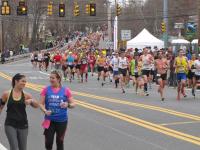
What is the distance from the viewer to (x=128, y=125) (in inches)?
578

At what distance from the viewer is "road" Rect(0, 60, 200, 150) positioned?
11898 mm

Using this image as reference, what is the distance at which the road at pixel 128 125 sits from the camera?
39.0 ft

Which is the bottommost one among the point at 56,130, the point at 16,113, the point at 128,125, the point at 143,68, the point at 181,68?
the point at 128,125

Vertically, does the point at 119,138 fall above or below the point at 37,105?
below

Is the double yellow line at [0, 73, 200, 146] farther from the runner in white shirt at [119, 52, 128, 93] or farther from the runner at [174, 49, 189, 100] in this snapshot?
the runner in white shirt at [119, 52, 128, 93]

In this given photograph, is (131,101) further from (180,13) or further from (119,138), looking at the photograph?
(180,13)

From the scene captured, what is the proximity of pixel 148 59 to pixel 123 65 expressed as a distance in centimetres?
319

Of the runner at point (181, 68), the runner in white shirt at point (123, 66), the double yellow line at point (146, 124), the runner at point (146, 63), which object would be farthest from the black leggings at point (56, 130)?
the runner in white shirt at point (123, 66)

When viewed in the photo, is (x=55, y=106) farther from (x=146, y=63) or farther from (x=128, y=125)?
(x=146, y=63)

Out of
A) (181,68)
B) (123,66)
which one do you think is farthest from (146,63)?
(123,66)

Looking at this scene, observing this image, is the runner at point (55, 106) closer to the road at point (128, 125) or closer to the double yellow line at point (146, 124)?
the road at point (128, 125)

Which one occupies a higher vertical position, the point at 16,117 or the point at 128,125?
the point at 16,117

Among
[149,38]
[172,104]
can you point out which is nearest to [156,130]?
[172,104]

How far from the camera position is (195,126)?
14344mm
